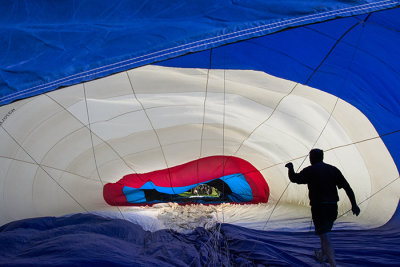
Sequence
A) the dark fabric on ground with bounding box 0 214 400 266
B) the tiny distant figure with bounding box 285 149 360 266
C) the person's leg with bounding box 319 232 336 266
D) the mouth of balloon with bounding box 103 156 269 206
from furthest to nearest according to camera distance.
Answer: the mouth of balloon with bounding box 103 156 269 206 → the tiny distant figure with bounding box 285 149 360 266 → the person's leg with bounding box 319 232 336 266 → the dark fabric on ground with bounding box 0 214 400 266

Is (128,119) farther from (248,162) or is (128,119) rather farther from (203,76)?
(248,162)

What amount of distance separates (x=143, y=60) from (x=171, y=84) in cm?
196

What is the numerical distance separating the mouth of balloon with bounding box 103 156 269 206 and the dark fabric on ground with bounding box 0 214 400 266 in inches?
50.2

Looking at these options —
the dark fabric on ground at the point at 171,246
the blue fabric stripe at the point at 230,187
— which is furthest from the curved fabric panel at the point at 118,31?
the blue fabric stripe at the point at 230,187

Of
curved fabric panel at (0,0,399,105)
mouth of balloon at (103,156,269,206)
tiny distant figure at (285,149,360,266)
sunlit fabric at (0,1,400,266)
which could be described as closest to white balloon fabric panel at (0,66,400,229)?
sunlit fabric at (0,1,400,266)

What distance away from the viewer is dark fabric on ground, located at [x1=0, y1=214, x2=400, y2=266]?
239 centimetres

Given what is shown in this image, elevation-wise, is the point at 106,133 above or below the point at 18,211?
above

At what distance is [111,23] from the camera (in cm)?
164

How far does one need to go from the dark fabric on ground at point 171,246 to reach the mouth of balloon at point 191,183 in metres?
1.28

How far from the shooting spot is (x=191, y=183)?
532 cm

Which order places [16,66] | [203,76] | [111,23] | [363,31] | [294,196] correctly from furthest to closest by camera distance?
[294,196], [203,76], [363,31], [111,23], [16,66]

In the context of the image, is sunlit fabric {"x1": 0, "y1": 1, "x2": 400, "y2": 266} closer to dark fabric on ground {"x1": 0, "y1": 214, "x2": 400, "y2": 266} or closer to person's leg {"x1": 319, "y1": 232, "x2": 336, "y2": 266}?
dark fabric on ground {"x1": 0, "y1": 214, "x2": 400, "y2": 266}

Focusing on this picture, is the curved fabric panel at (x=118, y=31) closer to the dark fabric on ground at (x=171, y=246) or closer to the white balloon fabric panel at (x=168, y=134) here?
the dark fabric on ground at (x=171, y=246)

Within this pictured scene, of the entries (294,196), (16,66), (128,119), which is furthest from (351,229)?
(16,66)
